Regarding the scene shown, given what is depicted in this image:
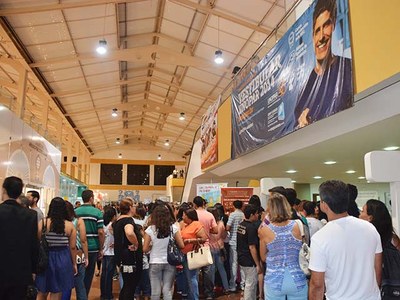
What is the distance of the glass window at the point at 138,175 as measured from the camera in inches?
1210

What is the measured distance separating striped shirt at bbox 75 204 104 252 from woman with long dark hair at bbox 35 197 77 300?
3.31 ft

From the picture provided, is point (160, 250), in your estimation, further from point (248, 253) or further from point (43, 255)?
point (43, 255)

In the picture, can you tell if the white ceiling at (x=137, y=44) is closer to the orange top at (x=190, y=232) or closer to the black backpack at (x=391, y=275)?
the orange top at (x=190, y=232)

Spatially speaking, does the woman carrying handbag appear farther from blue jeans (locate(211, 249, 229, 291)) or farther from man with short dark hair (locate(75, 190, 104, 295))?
blue jeans (locate(211, 249, 229, 291))

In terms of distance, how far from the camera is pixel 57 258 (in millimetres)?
3719

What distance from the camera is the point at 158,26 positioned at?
40.7 feet

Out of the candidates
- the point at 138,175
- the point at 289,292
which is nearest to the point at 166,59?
the point at 289,292

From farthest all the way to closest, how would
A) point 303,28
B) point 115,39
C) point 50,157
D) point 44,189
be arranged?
point 115,39 < point 50,157 < point 44,189 < point 303,28

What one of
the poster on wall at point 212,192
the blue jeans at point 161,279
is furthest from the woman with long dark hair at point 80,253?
the poster on wall at point 212,192

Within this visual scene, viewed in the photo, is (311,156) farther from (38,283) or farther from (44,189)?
(44,189)

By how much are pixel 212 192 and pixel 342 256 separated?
23.4ft

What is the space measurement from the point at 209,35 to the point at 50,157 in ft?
20.1

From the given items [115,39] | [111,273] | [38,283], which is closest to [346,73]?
[38,283]

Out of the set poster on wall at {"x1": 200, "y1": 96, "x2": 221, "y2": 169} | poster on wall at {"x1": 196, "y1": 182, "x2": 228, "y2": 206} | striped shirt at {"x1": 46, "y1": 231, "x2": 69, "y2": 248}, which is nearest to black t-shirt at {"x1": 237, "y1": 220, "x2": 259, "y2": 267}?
striped shirt at {"x1": 46, "y1": 231, "x2": 69, "y2": 248}
